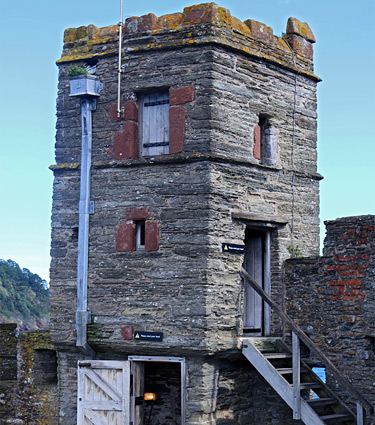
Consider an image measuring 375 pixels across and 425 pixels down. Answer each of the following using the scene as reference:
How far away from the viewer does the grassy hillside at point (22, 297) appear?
29.1 meters

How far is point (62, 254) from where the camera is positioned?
12.8 meters

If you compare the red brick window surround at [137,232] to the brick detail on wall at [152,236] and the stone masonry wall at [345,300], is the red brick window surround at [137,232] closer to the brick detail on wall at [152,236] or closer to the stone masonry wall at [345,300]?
the brick detail on wall at [152,236]

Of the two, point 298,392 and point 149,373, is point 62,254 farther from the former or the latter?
point 298,392

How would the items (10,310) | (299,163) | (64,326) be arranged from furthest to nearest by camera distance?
(10,310) → (299,163) → (64,326)

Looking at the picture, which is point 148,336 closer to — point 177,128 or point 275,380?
point 275,380

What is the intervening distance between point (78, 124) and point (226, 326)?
14.1ft

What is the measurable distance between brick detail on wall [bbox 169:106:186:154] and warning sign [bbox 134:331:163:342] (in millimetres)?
2889

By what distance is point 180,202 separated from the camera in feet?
39.0

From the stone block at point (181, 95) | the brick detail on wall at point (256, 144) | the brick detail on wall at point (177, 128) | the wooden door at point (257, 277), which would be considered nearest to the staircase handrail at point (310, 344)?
the wooden door at point (257, 277)

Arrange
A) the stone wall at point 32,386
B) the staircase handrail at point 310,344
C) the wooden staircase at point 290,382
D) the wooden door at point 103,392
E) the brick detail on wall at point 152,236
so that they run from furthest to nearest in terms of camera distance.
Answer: the stone wall at point 32,386 → the wooden door at point 103,392 → the brick detail on wall at point 152,236 → the wooden staircase at point 290,382 → the staircase handrail at point 310,344

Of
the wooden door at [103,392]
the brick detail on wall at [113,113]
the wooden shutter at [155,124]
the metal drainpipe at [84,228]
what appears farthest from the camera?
the brick detail on wall at [113,113]

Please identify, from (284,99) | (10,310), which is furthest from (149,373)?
(10,310)

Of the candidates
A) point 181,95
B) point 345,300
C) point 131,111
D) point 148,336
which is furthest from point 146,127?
point 345,300

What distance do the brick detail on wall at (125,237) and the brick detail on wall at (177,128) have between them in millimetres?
1407
